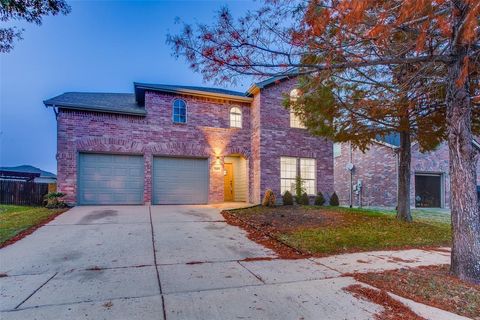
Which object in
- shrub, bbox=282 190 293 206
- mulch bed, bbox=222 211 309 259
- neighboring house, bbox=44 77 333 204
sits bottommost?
mulch bed, bbox=222 211 309 259

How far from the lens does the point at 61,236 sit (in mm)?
6523

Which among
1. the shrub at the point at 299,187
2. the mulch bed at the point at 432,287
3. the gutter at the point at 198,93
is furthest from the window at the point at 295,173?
the mulch bed at the point at 432,287

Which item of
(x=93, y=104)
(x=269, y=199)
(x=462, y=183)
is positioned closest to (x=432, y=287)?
(x=462, y=183)

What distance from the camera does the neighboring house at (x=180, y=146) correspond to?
441 inches

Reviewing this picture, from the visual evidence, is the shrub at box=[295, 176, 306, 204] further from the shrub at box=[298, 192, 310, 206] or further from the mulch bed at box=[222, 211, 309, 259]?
the mulch bed at box=[222, 211, 309, 259]

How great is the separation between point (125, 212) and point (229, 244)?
195 inches

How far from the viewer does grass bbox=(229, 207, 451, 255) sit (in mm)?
6328

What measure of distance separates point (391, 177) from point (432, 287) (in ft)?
41.8

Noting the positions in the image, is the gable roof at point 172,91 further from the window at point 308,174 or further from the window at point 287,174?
the window at point 308,174

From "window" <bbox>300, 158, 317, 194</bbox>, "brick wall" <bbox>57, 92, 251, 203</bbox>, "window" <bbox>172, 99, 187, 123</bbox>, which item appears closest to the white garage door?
"brick wall" <bbox>57, 92, 251, 203</bbox>

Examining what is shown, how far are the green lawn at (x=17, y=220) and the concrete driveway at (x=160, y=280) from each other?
0.47 meters

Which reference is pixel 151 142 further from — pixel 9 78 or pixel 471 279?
pixel 9 78

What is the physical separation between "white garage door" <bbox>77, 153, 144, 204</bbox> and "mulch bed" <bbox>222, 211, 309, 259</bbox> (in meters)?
4.50

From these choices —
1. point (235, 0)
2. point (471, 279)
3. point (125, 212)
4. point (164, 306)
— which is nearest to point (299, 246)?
point (471, 279)
